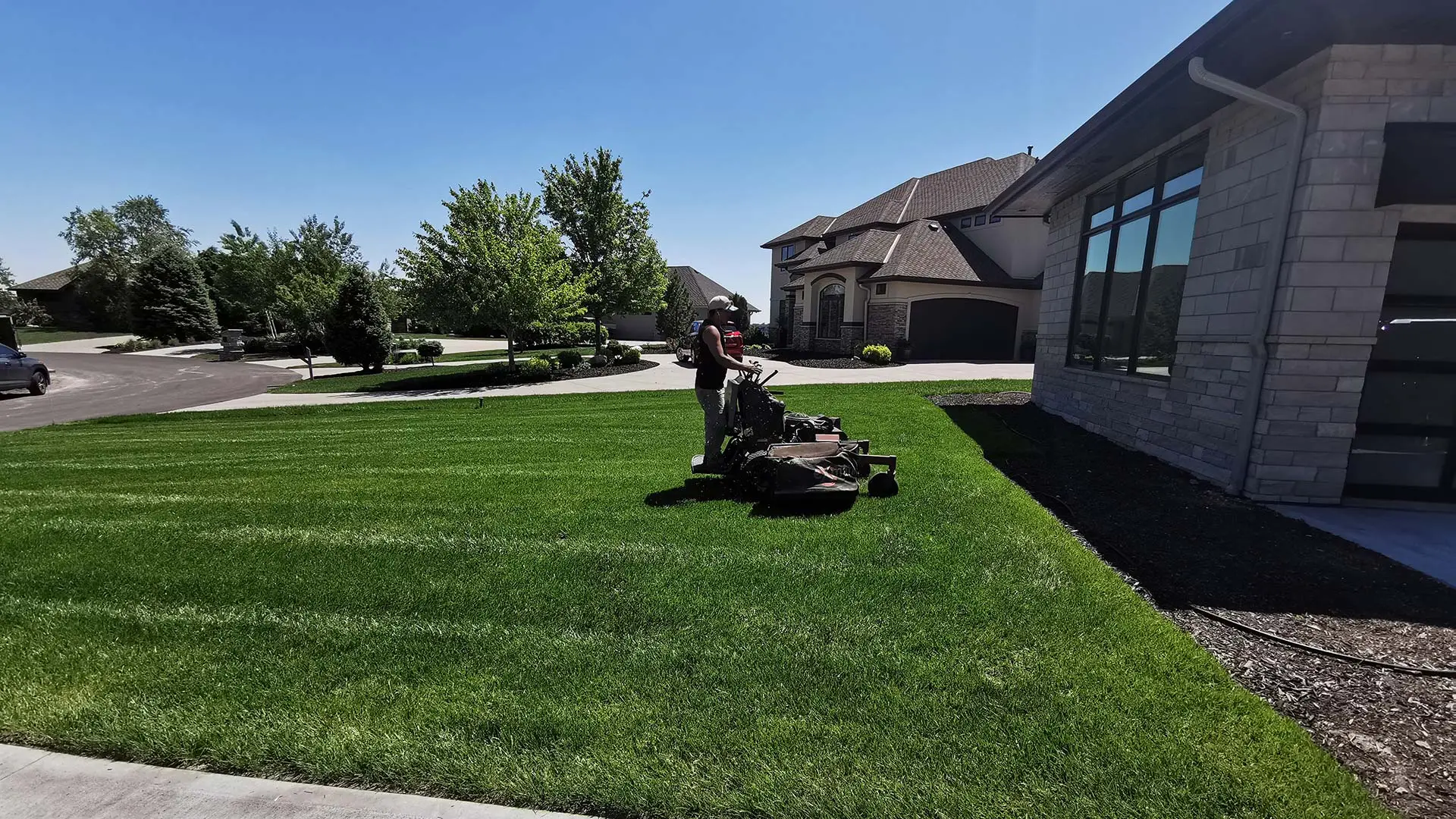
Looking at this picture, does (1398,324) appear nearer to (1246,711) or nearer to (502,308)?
(1246,711)

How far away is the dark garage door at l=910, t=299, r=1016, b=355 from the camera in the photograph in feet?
75.7

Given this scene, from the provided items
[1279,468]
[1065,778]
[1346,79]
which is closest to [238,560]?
[1065,778]

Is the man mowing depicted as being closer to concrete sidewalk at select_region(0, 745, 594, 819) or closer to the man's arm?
the man's arm

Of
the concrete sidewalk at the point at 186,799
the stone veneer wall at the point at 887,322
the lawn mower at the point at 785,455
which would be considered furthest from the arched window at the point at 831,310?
the concrete sidewalk at the point at 186,799

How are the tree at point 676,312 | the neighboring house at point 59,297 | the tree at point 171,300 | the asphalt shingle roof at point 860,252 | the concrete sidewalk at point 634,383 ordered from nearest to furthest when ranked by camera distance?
the concrete sidewalk at point 634,383
the asphalt shingle roof at point 860,252
the tree at point 676,312
the tree at point 171,300
the neighboring house at point 59,297

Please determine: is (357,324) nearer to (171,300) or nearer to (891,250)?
(891,250)

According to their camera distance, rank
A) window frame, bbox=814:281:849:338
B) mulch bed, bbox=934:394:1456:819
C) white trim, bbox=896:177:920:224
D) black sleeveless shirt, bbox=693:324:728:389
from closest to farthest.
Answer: mulch bed, bbox=934:394:1456:819
black sleeveless shirt, bbox=693:324:728:389
window frame, bbox=814:281:849:338
white trim, bbox=896:177:920:224

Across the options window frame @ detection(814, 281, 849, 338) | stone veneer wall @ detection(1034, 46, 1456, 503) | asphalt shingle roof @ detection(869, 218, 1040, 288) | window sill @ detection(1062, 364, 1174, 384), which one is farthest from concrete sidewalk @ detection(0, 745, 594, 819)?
window frame @ detection(814, 281, 849, 338)

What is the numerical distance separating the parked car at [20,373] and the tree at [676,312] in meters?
28.6

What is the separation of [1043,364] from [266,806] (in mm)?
11314

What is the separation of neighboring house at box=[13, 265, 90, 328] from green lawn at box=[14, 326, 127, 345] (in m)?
2.11

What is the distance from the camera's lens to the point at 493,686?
276 cm

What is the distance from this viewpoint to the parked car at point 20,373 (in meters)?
15.9

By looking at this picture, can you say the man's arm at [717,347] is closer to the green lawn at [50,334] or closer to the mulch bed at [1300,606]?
the mulch bed at [1300,606]
